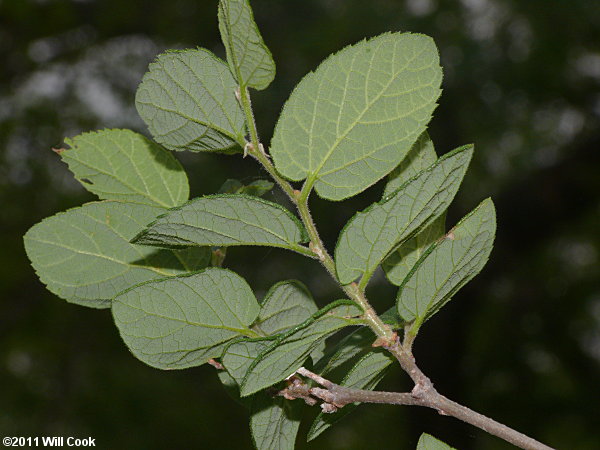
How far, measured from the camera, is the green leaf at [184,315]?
44cm

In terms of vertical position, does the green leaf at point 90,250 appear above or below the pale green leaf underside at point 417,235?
above

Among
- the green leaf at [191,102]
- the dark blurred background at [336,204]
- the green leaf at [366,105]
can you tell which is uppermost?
the green leaf at [191,102]

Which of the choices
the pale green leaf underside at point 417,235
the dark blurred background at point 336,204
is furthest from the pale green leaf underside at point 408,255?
the dark blurred background at point 336,204

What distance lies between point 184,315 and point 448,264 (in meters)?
0.19

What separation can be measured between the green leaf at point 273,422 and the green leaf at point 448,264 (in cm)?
14

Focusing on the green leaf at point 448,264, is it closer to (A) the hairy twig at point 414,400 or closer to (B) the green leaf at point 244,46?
(A) the hairy twig at point 414,400

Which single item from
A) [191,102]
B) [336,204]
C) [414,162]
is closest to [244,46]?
[191,102]

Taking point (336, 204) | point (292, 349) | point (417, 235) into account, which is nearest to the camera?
point (292, 349)

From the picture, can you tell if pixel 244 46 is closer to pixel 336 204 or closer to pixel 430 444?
pixel 430 444

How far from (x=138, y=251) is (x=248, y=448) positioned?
365 centimetres

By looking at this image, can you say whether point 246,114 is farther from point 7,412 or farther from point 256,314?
point 7,412

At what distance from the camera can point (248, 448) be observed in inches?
154

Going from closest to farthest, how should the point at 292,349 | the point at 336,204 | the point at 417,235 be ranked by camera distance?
the point at 292,349 < the point at 417,235 < the point at 336,204

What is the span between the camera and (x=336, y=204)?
348 centimetres
